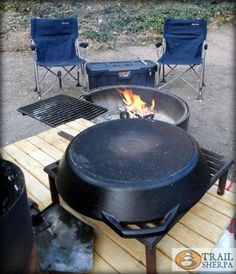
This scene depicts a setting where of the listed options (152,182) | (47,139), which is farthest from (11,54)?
(152,182)

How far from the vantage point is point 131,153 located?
1.64 metres

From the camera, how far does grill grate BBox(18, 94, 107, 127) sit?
3.10m

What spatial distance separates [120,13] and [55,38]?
447cm

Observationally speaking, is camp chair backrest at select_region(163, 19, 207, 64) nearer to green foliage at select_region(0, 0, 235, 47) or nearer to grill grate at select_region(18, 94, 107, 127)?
grill grate at select_region(18, 94, 107, 127)

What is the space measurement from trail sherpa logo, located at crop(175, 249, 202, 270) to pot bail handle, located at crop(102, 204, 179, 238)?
14.6 inches

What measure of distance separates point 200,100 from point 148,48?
296 cm

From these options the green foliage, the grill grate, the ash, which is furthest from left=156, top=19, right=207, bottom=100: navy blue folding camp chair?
the green foliage

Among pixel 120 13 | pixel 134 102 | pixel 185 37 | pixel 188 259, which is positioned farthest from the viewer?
pixel 120 13

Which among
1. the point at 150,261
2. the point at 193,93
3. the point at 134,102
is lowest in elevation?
the point at 193,93

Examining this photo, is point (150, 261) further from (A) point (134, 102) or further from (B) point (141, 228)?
(A) point (134, 102)

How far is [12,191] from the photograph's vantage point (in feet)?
4.50

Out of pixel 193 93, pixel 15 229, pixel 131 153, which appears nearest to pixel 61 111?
pixel 131 153

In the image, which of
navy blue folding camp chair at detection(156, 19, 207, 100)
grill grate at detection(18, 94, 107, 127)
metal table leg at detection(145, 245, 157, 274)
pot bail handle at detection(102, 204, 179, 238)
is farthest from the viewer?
navy blue folding camp chair at detection(156, 19, 207, 100)

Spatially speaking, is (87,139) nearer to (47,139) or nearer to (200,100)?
(47,139)
